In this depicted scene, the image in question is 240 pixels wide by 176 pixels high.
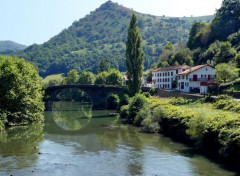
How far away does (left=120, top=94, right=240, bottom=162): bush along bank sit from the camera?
36.1 m

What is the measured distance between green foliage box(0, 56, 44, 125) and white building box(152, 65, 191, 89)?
4888cm

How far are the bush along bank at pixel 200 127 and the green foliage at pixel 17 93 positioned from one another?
1988 centimetres

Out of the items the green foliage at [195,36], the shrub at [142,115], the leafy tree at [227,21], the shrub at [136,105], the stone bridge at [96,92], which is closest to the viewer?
the shrub at [142,115]

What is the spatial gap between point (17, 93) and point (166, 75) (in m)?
58.2

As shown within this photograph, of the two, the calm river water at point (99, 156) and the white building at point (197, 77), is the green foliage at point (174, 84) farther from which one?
the calm river water at point (99, 156)

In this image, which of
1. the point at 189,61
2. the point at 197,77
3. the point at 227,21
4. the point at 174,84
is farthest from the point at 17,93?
the point at 227,21

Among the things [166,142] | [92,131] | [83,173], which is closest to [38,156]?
[83,173]

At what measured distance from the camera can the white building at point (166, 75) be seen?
329 ft

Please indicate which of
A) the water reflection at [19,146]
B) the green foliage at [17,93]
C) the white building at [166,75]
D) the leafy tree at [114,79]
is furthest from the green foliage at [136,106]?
the leafy tree at [114,79]

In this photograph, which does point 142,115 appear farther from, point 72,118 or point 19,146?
point 72,118

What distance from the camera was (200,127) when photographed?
137 feet

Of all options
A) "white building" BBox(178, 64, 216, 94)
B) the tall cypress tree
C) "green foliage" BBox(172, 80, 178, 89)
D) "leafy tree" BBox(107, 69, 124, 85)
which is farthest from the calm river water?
"leafy tree" BBox(107, 69, 124, 85)

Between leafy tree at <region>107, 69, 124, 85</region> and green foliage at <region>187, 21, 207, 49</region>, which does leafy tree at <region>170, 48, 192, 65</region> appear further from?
leafy tree at <region>107, 69, 124, 85</region>

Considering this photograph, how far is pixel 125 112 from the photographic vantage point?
255 ft
